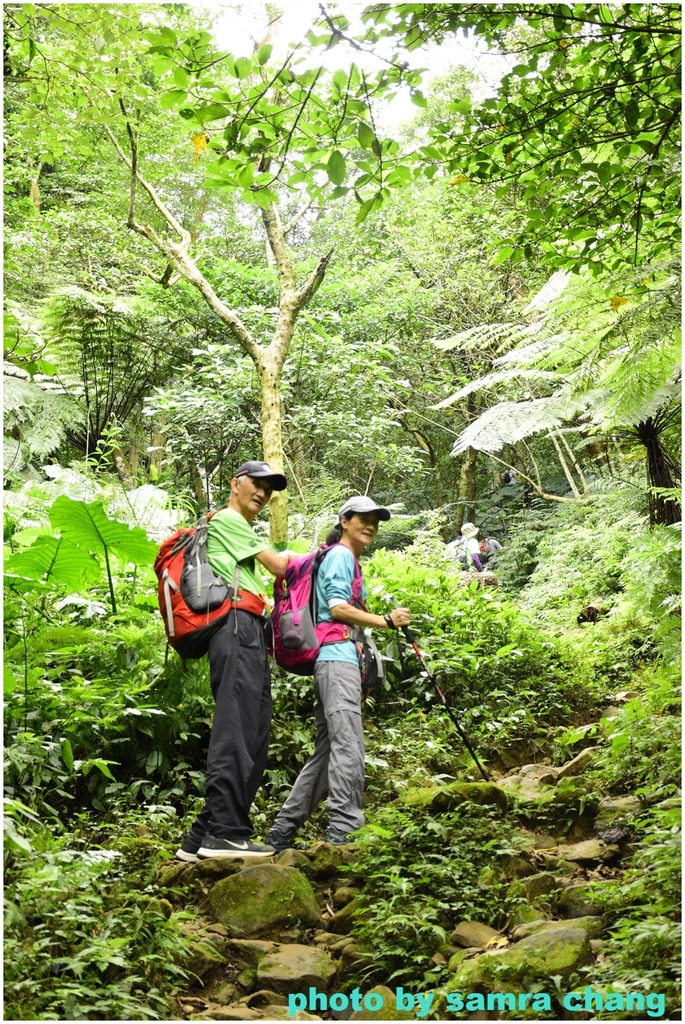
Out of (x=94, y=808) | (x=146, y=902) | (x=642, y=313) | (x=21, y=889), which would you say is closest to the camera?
(x=21, y=889)

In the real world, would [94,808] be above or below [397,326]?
below

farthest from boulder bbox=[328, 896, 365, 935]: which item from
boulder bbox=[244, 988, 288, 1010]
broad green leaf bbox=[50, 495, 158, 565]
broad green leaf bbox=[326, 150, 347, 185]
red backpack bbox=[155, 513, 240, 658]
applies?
broad green leaf bbox=[326, 150, 347, 185]

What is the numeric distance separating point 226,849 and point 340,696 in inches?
28.7

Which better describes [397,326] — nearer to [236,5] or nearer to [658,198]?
[236,5]

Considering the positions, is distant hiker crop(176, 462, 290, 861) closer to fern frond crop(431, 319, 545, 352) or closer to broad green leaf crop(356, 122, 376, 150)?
broad green leaf crop(356, 122, 376, 150)

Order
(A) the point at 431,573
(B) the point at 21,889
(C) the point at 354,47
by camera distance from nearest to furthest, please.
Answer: (B) the point at 21,889
(C) the point at 354,47
(A) the point at 431,573

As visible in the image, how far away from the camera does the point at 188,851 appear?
3.11 meters

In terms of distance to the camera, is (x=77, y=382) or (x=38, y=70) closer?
(x=38, y=70)

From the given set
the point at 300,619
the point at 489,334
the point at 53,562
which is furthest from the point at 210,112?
the point at 489,334

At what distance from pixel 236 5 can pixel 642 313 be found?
319cm

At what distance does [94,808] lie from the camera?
354 cm

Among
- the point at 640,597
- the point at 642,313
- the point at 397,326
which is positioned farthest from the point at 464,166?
the point at 397,326

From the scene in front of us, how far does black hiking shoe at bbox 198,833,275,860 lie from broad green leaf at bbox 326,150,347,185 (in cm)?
238

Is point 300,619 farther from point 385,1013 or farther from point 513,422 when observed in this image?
point 513,422
